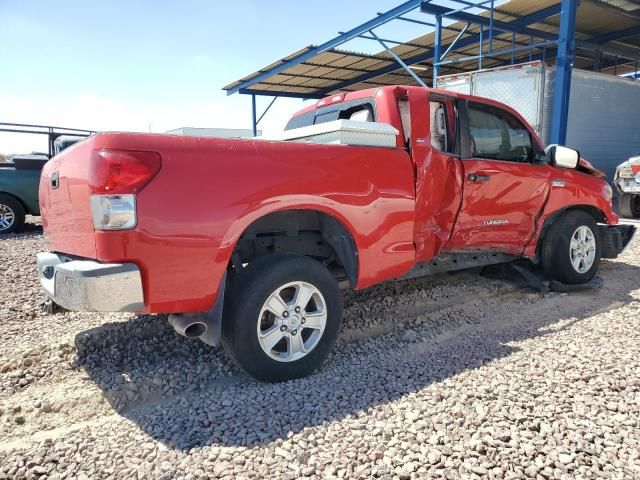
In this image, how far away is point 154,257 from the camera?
244 cm

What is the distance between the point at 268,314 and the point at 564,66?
892 cm

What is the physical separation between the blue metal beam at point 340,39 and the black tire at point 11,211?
859cm

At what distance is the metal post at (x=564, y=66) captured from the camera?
920 cm

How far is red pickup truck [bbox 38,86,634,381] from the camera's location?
2385 millimetres

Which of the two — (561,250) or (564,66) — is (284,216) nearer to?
(561,250)

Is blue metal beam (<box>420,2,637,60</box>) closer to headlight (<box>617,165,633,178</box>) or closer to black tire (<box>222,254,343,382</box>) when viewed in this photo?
headlight (<box>617,165,633,178</box>)

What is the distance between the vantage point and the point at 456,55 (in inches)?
621

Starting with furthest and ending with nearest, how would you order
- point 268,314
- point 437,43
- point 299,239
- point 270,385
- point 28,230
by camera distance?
point 437,43
point 28,230
point 299,239
point 268,314
point 270,385

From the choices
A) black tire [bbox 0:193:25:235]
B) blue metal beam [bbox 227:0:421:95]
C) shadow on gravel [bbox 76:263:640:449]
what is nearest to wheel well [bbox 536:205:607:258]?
shadow on gravel [bbox 76:263:640:449]

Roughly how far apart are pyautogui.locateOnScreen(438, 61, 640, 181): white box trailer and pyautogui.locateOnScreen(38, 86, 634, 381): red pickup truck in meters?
5.48

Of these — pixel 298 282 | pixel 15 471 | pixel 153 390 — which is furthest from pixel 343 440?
pixel 15 471

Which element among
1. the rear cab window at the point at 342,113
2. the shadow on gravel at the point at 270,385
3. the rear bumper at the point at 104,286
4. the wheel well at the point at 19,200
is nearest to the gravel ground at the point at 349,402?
the shadow on gravel at the point at 270,385

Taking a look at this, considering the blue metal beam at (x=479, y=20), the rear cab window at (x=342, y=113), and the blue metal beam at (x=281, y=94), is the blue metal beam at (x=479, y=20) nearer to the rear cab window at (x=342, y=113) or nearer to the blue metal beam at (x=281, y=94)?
the rear cab window at (x=342, y=113)

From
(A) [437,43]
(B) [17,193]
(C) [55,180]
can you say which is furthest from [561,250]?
(B) [17,193]
